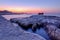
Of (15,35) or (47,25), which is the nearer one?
(15,35)

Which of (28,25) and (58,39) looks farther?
(28,25)

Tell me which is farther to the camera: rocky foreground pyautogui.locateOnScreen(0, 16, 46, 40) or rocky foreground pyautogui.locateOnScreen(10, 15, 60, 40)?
rocky foreground pyautogui.locateOnScreen(10, 15, 60, 40)

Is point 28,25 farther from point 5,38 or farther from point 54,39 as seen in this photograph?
point 5,38

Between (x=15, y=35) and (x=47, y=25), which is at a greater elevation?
(x=15, y=35)

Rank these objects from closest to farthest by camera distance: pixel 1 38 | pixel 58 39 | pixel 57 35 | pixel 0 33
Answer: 1. pixel 1 38
2. pixel 0 33
3. pixel 58 39
4. pixel 57 35

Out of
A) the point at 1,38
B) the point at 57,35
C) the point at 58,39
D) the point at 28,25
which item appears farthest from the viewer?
the point at 28,25

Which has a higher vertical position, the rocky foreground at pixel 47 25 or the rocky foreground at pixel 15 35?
the rocky foreground at pixel 15 35

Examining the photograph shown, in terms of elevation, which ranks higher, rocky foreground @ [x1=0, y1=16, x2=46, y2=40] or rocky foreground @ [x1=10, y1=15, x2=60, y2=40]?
rocky foreground @ [x1=0, y1=16, x2=46, y2=40]

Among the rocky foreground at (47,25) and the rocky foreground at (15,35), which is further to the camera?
the rocky foreground at (47,25)

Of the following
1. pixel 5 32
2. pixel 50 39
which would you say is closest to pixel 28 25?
pixel 50 39

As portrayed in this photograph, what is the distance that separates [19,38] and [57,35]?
4.56m

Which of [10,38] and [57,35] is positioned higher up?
[10,38]

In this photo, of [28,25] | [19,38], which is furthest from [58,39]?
[28,25]

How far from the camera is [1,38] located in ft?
21.9
